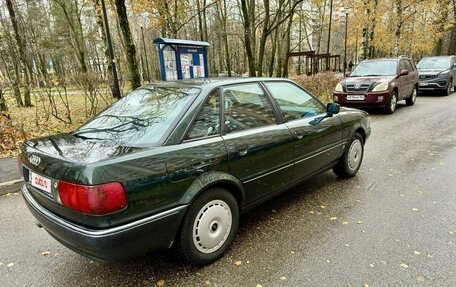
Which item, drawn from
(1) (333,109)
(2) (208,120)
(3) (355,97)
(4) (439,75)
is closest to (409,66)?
(3) (355,97)

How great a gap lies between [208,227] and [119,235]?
82 cm

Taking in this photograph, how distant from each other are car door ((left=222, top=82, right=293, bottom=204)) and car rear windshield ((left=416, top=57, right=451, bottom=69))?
15260 millimetres

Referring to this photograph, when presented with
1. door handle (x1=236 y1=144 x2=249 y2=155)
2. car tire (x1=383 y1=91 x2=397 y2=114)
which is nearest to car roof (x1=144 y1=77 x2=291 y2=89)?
door handle (x1=236 y1=144 x2=249 y2=155)

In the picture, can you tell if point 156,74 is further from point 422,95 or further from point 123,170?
point 123,170

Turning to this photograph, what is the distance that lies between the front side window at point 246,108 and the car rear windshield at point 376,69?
8461 millimetres

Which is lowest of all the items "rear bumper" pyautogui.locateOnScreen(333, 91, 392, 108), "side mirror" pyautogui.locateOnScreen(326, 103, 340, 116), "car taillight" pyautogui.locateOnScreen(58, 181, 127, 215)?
"rear bumper" pyautogui.locateOnScreen(333, 91, 392, 108)

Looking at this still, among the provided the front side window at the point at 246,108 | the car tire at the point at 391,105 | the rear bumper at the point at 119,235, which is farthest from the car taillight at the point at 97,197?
the car tire at the point at 391,105

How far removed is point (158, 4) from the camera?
16078 mm

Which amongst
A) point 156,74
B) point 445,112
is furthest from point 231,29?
point 445,112

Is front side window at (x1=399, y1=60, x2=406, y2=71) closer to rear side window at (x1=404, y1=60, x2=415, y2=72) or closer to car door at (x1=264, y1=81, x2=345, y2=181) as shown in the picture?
rear side window at (x1=404, y1=60, x2=415, y2=72)

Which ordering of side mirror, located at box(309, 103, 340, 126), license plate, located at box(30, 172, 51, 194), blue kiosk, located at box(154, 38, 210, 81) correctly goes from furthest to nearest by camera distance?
blue kiosk, located at box(154, 38, 210, 81), side mirror, located at box(309, 103, 340, 126), license plate, located at box(30, 172, 51, 194)

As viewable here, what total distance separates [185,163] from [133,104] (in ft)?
3.73

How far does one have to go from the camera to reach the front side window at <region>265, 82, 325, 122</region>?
136 inches

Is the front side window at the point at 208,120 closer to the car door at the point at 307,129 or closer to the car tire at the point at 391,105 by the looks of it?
the car door at the point at 307,129
